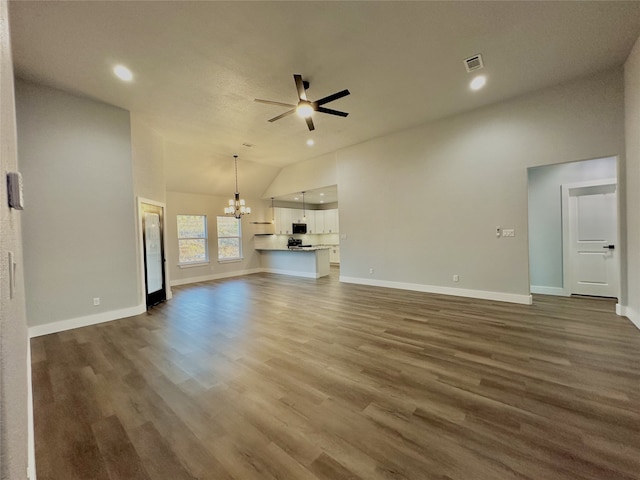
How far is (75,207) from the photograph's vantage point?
391 cm

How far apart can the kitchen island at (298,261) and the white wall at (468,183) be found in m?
1.63

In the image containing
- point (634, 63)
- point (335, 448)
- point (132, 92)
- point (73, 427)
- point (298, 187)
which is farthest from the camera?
point (298, 187)

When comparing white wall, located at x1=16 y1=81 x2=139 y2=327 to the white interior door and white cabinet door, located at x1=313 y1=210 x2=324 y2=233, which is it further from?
the white interior door

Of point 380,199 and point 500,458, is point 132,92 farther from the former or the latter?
point 500,458

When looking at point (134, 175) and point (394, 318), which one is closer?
point (394, 318)

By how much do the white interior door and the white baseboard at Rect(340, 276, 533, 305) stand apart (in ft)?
4.66

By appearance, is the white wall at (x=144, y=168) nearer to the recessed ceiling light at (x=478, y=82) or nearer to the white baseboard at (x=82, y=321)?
the white baseboard at (x=82, y=321)

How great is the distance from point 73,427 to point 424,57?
4.96 m

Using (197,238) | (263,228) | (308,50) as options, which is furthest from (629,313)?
(197,238)

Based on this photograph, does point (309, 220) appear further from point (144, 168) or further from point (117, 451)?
point (117, 451)

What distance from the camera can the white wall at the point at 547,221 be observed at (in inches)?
193

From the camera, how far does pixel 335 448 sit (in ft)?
5.19

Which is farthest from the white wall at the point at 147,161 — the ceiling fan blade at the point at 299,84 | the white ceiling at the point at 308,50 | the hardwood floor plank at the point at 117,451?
the hardwood floor plank at the point at 117,451

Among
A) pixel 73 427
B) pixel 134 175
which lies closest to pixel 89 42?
pixel 134 175
